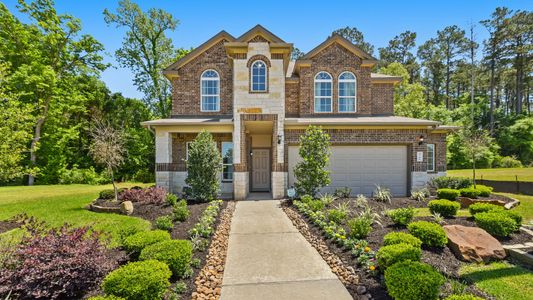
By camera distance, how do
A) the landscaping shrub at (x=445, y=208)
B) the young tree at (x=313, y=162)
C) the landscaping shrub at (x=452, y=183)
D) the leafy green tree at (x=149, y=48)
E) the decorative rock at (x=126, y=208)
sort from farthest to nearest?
1. the leafy green tree at (x=149, y=48)
2. the landscaping shrub at (x=452, y=183)
3. the young tree at (x=313, y=162)
4. the decorative rock at (x=126, y=208)
5. the landscaping shrub at (x=445, y=208)

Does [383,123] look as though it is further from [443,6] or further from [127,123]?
[127,123]

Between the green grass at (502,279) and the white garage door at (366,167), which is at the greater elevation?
the white garage door at (366,167)

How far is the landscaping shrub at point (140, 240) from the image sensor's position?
17.2ft

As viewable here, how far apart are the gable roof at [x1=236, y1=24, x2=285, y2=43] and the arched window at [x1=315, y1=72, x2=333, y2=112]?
139 inches

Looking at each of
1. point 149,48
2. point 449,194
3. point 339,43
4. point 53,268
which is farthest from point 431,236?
point 149,48

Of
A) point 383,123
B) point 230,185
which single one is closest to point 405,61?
point 383,123

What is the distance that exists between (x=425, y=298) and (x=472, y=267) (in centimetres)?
253

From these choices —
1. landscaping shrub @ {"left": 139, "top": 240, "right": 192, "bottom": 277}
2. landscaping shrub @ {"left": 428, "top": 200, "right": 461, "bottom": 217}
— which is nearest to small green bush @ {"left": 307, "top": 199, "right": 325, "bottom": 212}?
landscaping shrub @ {"left": 428, "top": 200, "right": 461, "bottom": 217}

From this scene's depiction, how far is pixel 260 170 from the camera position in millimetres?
14906

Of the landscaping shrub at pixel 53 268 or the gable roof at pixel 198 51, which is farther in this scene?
the gable roof at pixel 198 51

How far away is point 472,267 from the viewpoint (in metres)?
5.24

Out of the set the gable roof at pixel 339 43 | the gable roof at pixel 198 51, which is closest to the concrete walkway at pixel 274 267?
the gable roof at pixel 339 43

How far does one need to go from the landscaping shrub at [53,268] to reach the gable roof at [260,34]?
11.2 m

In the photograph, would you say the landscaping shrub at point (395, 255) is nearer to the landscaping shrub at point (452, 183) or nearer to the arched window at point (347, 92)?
the landscaping shrub at point (452, 183)
